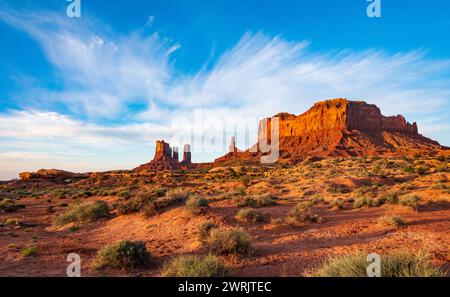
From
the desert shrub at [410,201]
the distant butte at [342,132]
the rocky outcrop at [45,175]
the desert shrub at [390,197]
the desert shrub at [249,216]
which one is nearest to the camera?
the desert shrub at [249,216]

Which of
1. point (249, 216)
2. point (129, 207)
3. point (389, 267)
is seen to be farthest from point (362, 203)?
point (129, 207)

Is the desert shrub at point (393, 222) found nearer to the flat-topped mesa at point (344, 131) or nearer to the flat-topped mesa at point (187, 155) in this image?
the flat-topped mesa at point (344, 131)

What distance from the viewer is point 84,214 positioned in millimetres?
15477

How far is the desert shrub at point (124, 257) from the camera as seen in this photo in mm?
7027

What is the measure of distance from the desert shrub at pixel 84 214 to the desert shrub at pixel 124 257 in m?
9.21

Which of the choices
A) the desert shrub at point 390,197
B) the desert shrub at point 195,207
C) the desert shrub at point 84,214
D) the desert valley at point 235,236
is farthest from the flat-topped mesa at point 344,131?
the desert shrub at point 84,214

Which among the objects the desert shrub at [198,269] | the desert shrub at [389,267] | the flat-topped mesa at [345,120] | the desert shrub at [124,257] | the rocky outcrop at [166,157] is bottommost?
the desert shrub at [124,257]

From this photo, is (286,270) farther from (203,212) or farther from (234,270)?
(203,212)

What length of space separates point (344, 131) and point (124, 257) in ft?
358

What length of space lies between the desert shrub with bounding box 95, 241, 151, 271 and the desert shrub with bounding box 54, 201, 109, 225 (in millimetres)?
9208

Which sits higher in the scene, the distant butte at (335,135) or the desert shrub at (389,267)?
the distant butte at (335,135)

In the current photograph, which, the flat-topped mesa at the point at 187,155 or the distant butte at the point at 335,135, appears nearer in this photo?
the distant butte at the point at 335,135

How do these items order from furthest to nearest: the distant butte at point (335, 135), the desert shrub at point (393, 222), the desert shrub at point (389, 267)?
1. the distant butte at point (335, 135)
2. the desert shrub at point (393, 222)
3. the desert shrub at point (389, 267)

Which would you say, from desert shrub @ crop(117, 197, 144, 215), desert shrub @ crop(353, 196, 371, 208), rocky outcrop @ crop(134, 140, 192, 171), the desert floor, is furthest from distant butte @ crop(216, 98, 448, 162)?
desert shrub @ crop(117, 197, 144, 215)
